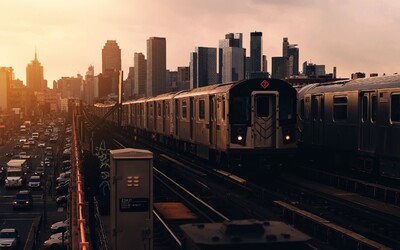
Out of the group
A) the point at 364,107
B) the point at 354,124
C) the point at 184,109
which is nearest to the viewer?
the point at 364,107

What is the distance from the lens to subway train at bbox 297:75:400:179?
57.0ft

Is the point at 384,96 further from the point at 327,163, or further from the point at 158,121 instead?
the point at 158,121

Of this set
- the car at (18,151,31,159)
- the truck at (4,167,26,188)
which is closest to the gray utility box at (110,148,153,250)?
the truck at (4,167,26,188)

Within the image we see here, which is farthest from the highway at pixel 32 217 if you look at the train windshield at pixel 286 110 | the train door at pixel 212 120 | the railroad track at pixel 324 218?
the railroad track at pixel 324 218

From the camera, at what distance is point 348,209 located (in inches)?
602

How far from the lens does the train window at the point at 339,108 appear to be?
20.8m

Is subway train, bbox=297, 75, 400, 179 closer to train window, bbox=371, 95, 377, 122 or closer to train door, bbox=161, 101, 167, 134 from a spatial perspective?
train window, bbox=371, 95, 377, 122

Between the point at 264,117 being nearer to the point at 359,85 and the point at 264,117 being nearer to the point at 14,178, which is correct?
the point at 359,85

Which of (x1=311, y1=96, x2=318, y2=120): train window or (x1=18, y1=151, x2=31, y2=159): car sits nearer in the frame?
(x1=311, y1=96, x2=318, y2=120): train window

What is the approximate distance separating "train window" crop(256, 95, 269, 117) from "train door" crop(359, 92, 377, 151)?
338cm

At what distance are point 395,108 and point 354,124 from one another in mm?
2928

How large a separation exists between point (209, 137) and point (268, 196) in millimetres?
6527

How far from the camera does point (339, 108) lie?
2123 centimetres

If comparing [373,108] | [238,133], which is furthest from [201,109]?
[373,108]
